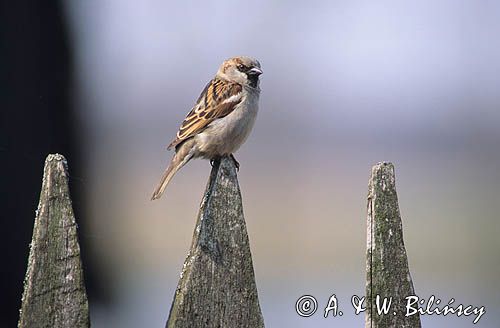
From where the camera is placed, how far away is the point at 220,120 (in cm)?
408

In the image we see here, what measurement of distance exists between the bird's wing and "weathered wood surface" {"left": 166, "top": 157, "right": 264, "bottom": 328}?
169cm

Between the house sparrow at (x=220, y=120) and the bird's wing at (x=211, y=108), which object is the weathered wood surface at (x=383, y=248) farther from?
the bird's wing at (x=211, y=108)

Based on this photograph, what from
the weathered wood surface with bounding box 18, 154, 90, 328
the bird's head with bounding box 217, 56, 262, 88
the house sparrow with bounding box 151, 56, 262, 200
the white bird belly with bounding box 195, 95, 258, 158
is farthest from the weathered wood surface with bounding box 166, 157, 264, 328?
the bird's head with bounding box 217, 56, 262, 88

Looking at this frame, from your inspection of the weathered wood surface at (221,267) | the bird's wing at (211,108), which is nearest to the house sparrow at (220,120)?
the bird's wing at (211,108)

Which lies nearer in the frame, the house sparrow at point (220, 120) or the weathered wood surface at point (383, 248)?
the weathered wood surface at point (383, 248)

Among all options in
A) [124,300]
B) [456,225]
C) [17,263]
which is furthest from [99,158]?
[456,225]

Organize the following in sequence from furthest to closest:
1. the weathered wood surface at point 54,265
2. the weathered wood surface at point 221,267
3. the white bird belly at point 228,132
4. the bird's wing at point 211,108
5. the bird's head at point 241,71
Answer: the bird's head at point 241,71 → the bird's wing at point 211,108 → the white bird belly at point 228,132 → the weathered wood surface at point 221,267 → the weathered wood surface at point 54,265

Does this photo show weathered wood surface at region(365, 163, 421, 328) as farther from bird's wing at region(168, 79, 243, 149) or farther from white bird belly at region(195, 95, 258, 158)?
bird's wing at region(168, 79, 243, 149)

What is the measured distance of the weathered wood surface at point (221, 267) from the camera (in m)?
2.38

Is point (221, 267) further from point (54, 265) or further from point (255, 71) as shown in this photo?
point (255, 71)

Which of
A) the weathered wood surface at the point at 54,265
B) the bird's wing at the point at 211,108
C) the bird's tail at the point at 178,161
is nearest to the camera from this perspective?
the weathered wood surface at the point at 54,265

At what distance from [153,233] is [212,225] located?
7175 mm

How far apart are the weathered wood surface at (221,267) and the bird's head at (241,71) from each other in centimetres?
194

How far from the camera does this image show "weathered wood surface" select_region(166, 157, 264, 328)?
2.38 metres
